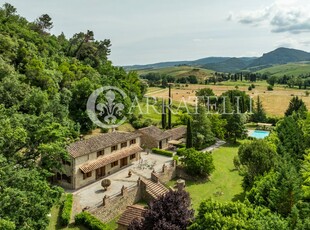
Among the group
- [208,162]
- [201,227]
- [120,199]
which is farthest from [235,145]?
[201,227]

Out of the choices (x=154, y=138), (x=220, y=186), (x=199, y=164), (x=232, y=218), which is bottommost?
(x=220, y=186)

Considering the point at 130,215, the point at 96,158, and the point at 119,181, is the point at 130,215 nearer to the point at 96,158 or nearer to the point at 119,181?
the point at 119,181

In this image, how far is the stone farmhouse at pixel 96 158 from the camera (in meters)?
33.8

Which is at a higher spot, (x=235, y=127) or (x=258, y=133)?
(x=235, y=127)

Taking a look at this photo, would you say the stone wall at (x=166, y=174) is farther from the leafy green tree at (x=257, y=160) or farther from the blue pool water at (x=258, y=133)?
the blue pool water at (x=258, y=133)

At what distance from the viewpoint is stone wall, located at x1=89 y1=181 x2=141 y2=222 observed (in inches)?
1118

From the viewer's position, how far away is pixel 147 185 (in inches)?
1316

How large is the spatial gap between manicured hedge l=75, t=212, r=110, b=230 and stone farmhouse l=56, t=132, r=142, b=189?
25.0 feet

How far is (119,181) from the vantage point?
36.0 meters

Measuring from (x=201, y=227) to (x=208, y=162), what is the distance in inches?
869

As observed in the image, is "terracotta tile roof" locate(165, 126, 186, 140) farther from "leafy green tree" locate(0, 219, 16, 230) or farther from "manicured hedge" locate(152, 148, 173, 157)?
"leafy green tree" locate(0, 219, 16, 230)

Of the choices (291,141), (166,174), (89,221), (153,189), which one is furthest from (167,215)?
(291,141)

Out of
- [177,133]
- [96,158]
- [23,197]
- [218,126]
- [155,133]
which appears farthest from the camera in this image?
[218,126]

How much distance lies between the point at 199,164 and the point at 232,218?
21.6 metres
